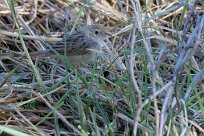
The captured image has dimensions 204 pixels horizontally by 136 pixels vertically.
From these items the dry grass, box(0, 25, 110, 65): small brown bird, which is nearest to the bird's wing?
box(0, 25, 110, 65): small brown bird

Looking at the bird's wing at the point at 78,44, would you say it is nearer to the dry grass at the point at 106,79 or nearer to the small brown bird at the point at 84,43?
the small brown bird at the point at 84,43

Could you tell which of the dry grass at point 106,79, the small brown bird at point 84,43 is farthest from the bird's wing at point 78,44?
the dry grass at point 106,79

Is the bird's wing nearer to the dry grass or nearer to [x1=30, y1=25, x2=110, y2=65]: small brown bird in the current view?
[x1=30, y1=25, x2=110, y2=65]: small brown bird

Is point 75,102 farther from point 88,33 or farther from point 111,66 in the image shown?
point 88,33

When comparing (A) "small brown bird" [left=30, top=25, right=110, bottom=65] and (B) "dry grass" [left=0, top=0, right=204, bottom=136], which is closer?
(B) "dry grass" [left=0, top=0, right=204, bottom=136]

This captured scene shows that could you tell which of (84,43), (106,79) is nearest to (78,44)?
(84,43)

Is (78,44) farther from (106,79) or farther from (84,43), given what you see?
(106,79)
